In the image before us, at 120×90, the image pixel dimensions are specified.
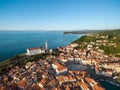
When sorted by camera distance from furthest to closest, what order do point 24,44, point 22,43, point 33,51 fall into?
1. point 22,43
2. point 24,44
3. point 33,51

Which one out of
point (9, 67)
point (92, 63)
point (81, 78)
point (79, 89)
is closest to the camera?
point (79, 89)

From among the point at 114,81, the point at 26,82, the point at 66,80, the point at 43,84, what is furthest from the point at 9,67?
the point at 114,81

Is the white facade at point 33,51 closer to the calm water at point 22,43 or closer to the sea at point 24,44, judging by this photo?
the sea at point 24,44

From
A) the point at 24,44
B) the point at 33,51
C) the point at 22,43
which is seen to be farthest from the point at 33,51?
the point at 22,43

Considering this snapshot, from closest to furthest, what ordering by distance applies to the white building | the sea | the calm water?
the white building
the sea
the calm water

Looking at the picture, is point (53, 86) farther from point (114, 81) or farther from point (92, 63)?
point (92, 63)

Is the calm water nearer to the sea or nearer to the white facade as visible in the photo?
the sea

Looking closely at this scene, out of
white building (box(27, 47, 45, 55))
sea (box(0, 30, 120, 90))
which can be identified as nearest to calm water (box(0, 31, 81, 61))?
sea (box(0, 30, 120, 90))

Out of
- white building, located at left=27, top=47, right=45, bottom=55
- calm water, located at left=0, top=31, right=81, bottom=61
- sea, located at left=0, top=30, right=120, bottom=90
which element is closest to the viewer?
white building, located at left=27, top=47, right=45, bottom=55

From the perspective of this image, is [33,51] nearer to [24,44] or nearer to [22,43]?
[24,44]

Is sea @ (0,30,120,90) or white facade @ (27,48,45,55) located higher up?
white facade @ (27,48,45,55)

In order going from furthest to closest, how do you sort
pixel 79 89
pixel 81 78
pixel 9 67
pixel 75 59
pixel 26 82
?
1. pixel 75 59
2. pixel 9 67
3. pixel 81 78
4. pixel 26 82
5. pixel 79 89
